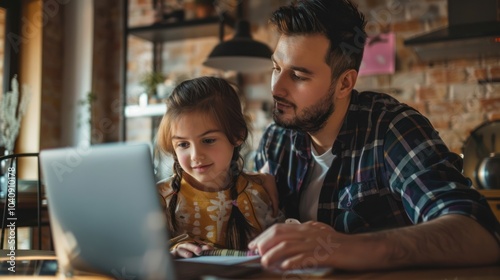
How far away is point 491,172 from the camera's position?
235cm

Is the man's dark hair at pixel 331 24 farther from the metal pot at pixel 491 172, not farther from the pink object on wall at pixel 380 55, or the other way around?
the pink object on wall at pixel 380 55

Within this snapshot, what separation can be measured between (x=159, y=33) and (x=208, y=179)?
2599mm

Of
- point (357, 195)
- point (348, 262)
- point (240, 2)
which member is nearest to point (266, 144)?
point (357, 195)

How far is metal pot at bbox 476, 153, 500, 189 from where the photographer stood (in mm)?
2336

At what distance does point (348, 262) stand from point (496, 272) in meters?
0.21

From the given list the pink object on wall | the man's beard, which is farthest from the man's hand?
the pink object on wall

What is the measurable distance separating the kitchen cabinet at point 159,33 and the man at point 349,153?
198cm

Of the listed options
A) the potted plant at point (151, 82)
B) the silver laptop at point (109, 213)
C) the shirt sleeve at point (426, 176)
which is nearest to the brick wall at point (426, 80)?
the potted plant at point (151, 82)

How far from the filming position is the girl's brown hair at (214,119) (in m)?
1.15

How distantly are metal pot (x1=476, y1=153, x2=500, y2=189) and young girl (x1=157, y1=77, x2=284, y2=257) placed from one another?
1.54m

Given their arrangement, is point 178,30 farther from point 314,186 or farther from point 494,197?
point 314,186

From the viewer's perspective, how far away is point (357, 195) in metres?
1.20

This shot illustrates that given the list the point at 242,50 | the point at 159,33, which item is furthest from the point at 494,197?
the point at 159,33

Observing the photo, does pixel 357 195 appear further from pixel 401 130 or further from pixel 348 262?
pixel 348 262
